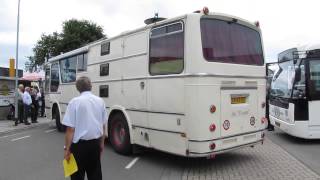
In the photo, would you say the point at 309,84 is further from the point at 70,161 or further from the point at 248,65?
the point at 70,161

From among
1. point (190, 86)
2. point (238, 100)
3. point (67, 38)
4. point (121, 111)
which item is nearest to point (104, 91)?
point (121, 111)

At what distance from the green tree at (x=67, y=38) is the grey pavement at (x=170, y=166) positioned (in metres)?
35.1

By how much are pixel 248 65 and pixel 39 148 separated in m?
6.33

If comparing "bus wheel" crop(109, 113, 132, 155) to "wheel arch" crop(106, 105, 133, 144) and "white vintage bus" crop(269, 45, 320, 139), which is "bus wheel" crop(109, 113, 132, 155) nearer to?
"wheel arch" crop(106, 105, 133, 144)

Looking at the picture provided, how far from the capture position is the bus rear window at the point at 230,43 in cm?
768

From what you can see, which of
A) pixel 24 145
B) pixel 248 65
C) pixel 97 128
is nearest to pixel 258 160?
pixel 248 65

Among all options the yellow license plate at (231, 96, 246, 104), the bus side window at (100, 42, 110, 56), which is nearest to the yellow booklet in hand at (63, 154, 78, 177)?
the yellow license plate at (231, 96, 246, 104)

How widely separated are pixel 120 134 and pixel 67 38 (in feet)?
121

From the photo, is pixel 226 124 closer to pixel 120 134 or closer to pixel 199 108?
pixel 199 108

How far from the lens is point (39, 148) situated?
442 inches

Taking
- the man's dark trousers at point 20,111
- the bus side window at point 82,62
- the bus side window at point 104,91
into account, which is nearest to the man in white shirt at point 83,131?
the bus side window at point 104,91

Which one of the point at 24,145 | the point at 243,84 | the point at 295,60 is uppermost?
the point at 295,60

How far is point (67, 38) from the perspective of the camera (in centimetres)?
4484

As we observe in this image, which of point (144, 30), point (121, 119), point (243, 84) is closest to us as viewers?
point (243, 84)
